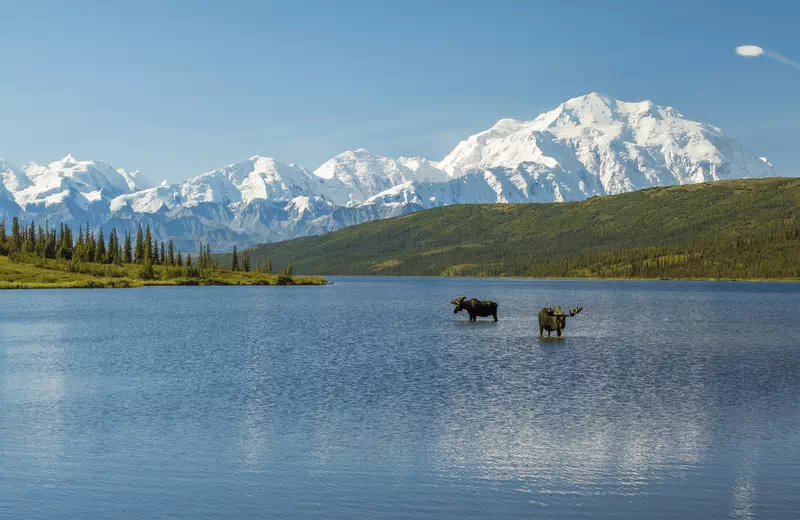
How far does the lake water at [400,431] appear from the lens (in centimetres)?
2591

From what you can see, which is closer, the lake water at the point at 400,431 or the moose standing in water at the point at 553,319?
the lake water at the point at 400,431

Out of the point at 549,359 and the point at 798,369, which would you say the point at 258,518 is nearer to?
the point at 549,359

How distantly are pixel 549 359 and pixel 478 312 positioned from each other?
165ft

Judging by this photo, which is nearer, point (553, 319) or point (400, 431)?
point (400, 431)

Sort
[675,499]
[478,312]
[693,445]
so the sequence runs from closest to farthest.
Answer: [675,499], [693,445], [478,312]

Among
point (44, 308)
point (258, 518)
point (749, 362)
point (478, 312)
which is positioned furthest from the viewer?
point (44, 308)

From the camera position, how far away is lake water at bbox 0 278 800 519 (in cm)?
2591

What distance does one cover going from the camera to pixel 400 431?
36.3 m

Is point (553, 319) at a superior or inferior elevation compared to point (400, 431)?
superior

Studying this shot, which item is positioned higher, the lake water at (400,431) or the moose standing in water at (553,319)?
the moose standing in water at (553,319)

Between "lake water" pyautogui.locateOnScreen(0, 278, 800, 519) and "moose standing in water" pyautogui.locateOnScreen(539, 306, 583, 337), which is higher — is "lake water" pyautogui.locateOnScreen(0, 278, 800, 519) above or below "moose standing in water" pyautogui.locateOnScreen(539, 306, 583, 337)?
below

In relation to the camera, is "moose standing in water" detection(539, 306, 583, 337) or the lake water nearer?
the lake water

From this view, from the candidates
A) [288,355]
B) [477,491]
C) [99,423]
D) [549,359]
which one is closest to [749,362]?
[549,359]

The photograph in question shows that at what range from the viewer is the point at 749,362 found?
2491 inches
